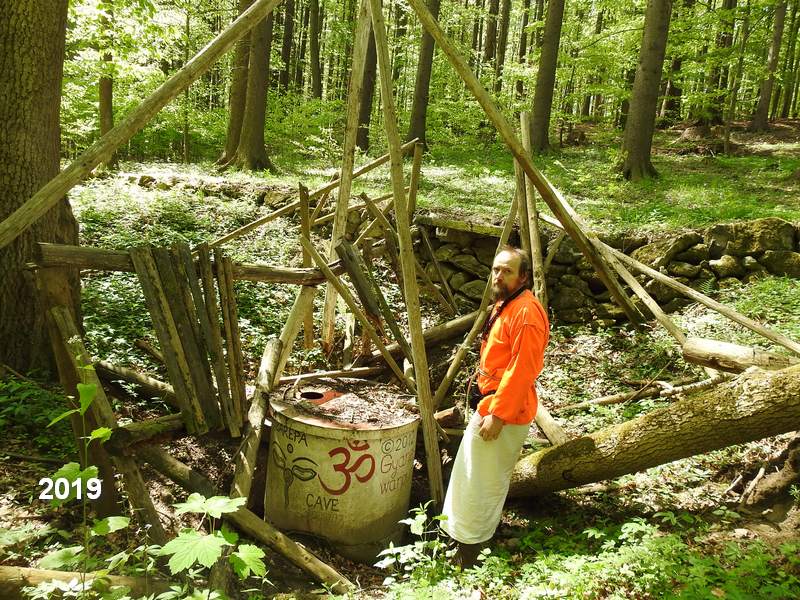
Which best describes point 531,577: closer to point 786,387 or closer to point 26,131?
point 786,387

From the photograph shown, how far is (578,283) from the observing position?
7.48m

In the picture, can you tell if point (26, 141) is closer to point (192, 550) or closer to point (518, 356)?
point (192, 550)

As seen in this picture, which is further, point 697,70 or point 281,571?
point 697,70

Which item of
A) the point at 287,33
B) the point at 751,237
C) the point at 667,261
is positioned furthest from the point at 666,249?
the point at 287,33

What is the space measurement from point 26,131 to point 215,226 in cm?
472

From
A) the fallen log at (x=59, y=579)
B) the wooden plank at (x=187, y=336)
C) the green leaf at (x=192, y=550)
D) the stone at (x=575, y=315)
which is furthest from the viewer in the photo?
the stone at (x=575, y=315)

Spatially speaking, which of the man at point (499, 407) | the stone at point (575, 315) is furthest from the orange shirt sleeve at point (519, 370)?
the stone at point (575, 315)

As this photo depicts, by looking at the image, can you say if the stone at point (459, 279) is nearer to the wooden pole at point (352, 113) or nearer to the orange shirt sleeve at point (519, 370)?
the wooden pole at point (352, 113)

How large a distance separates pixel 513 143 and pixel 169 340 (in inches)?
128

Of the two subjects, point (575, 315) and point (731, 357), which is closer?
point (731, 357)

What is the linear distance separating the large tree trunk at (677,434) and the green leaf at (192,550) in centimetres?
286

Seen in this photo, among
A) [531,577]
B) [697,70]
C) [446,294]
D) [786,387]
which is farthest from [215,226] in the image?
[697,70]

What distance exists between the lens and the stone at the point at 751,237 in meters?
6.79

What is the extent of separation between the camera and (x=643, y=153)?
11.3 m
